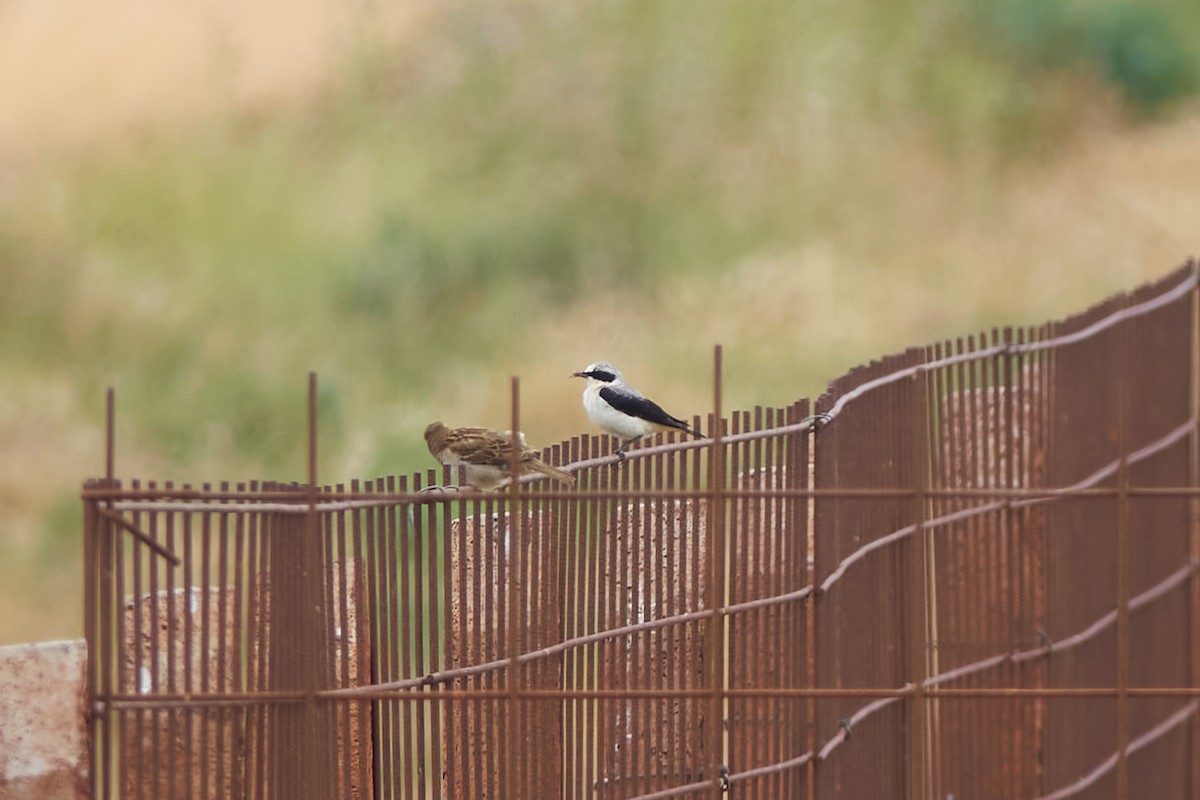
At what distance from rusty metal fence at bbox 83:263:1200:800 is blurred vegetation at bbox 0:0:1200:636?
1418cm

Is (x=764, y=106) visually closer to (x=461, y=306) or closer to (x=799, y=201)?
(x=799, y=201)

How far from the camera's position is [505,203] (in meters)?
27.4

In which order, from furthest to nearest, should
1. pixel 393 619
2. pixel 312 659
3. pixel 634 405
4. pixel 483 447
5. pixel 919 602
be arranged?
1. pixel 634 405
2. pixel 483 447
3. pixel 393 619
4. pixel 919 602
5. pixel 312 659

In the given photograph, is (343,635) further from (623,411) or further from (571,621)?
(623,411)

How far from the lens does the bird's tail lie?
7.31 meters

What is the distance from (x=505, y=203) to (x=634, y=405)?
18.4 meters

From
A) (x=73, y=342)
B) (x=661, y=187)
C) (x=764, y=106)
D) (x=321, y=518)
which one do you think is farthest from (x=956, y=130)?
(x=321, y=518)

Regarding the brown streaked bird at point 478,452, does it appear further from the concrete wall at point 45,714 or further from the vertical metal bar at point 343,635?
the concrete wall at point 45,714

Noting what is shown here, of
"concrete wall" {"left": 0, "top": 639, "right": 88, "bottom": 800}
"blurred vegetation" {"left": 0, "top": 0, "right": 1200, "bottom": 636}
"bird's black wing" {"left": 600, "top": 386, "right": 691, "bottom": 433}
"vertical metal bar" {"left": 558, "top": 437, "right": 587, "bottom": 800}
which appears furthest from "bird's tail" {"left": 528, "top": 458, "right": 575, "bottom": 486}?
"blurred vegetation" {"left": 0, "top": 0, "right": 1200, "bottom": 636}

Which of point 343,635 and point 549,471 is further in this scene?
point 549,471

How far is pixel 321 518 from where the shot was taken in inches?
272

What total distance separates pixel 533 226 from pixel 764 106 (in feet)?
14.5

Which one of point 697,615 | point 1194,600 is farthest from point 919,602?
point 1194,600

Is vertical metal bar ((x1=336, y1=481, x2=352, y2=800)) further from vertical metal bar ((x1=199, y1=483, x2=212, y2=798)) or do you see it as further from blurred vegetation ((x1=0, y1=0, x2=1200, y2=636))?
blurred vegetation ((x1=0, y1=0, x2=1200, y2=636))
